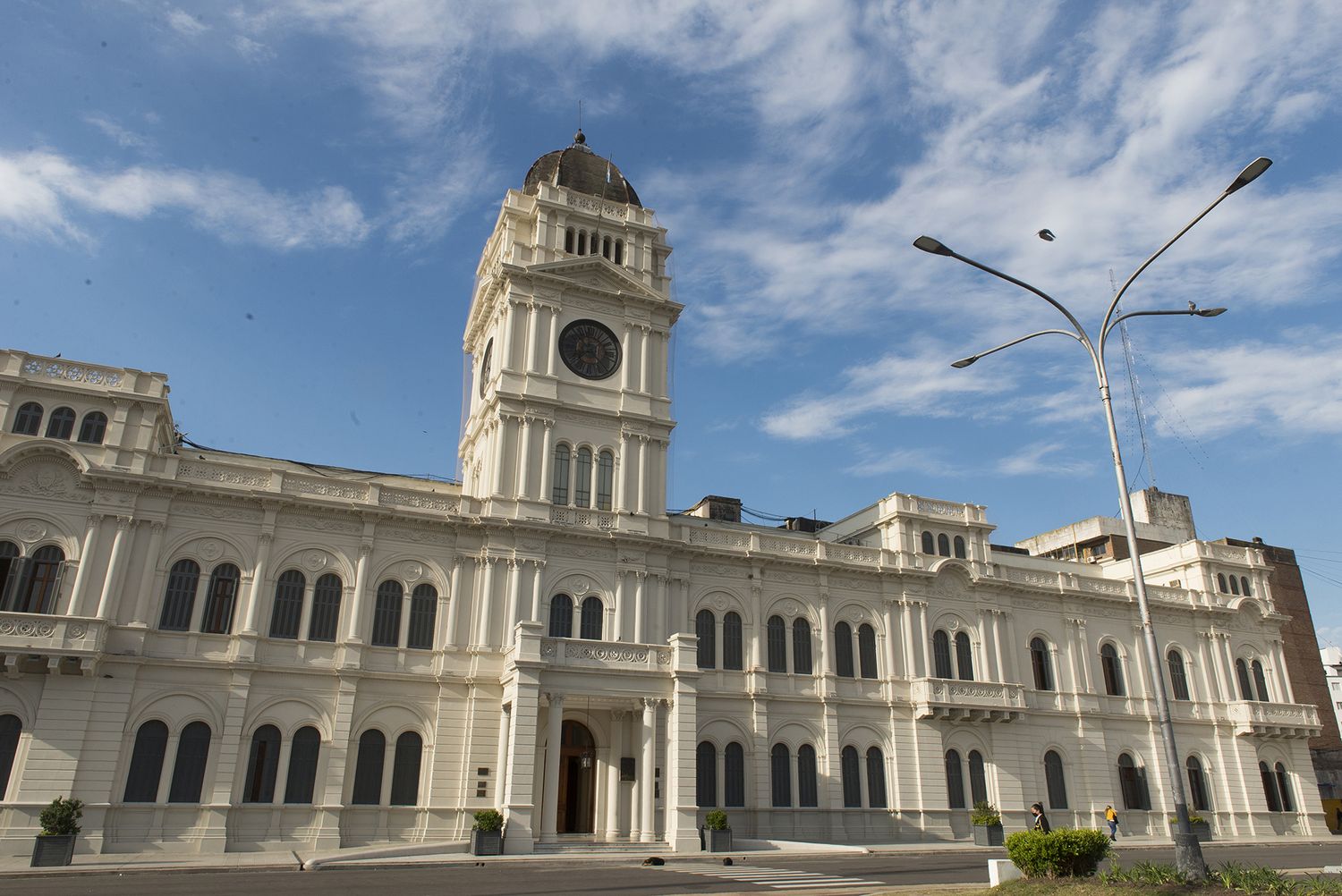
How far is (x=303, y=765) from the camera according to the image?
3319 centimetres

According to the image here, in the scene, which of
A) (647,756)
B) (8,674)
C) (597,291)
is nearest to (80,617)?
(8,674)

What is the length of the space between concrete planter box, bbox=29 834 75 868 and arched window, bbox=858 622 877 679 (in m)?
30.1

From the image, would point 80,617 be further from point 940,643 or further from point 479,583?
point 940,643

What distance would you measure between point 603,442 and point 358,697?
14.3m

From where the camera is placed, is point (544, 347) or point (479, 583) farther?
→ point (544, 347)

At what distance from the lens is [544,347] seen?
4172cm

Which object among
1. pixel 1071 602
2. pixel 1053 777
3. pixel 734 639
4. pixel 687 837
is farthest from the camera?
pixel 1071 602

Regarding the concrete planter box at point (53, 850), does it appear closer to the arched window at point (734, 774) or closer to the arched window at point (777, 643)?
the arched window at point (734, 774)

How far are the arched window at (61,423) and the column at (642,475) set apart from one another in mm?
21085

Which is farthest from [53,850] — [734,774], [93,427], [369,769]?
[734,774]

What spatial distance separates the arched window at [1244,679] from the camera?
52.3m

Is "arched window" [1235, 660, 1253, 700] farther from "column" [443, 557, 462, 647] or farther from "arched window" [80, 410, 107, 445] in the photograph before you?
"arched window" [80, 410, 107, 445]

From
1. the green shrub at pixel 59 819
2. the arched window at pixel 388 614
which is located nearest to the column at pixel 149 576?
the green shrub at pixel 59 819

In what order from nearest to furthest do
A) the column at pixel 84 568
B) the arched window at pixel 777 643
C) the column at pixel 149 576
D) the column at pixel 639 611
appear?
1. the column at pixel 84 568
2. the column at pixel 149 576
3. the column at pixel 639 611
4. the arched window at pixel 777 643
